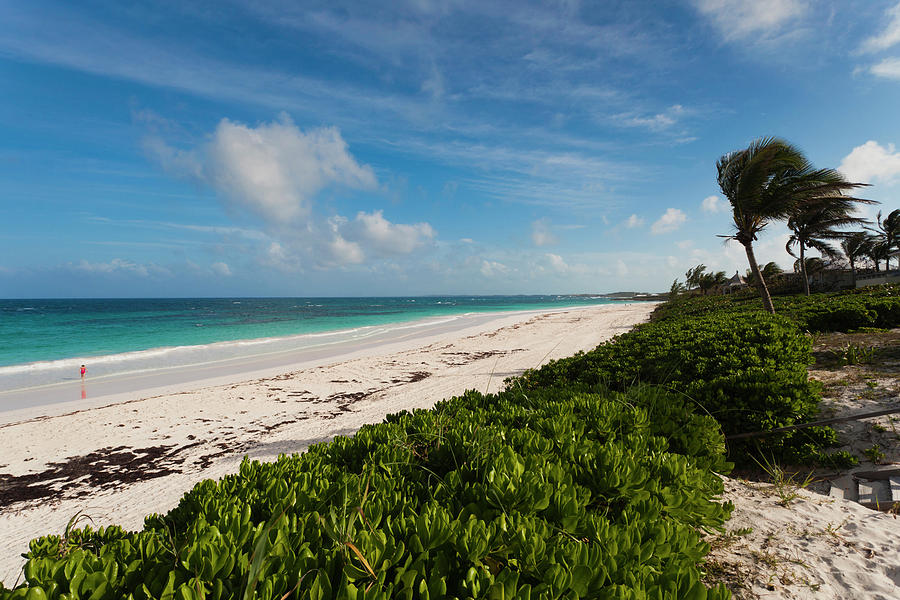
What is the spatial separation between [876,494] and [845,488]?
0.19m

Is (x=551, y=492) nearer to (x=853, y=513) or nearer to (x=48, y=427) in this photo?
(x=853, y=513)

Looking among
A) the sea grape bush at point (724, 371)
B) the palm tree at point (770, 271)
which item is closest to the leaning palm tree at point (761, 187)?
the sea grape bush at point (724, 371)

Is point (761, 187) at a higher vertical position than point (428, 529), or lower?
higher

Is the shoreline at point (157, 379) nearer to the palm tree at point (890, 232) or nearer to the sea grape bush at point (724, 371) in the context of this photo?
the sea grape bush at point (724, 371)

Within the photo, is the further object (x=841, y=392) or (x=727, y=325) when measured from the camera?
(x=727, y=325)

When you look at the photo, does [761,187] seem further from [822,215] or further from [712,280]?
[712,280]

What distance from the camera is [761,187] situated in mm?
12148

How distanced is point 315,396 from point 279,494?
943 centimetres

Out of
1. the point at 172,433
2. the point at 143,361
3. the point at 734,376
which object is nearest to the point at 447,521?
the point at 734,376

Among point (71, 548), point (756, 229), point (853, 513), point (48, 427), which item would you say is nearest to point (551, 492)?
point (71, 548)

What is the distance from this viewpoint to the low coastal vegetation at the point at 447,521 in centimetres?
123

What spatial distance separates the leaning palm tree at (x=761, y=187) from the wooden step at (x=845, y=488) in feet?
33.0

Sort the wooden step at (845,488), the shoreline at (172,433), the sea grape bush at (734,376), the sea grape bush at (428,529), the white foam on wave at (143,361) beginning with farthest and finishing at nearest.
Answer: the white foam on wave at (143,361) → the shoreline at (172,433) → the sea grape bush at (734,376) → the wooden step at (845,488) → the sea grape bush at (428,529)

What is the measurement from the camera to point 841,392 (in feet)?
15.8
